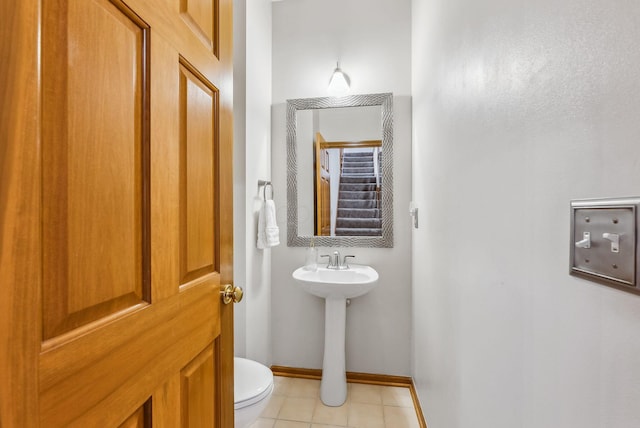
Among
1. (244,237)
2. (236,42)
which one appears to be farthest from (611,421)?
(236,42)

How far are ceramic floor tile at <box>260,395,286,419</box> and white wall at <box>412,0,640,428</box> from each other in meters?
1.02

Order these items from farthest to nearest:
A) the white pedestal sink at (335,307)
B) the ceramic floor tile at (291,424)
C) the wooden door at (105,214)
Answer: the white pedestal sink at (335,307)
the ceramic floor tile at (291,424)
the wooden door at (105,214)

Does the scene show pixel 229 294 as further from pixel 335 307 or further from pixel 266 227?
pixel 335 307

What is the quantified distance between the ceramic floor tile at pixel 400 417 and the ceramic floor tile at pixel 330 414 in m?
0.24

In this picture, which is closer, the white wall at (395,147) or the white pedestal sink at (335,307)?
the white pedestal sink at (335,307)

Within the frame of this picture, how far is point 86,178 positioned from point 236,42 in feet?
5.19

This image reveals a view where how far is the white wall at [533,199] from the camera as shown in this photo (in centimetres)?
39

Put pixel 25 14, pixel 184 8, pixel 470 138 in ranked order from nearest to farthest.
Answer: pixel 25 14, pixel 184 8, pixel 470 138

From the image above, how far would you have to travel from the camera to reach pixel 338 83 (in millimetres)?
1998

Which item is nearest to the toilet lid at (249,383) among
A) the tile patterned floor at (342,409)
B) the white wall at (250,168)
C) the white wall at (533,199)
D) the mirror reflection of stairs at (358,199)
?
the white wall at (250,168)

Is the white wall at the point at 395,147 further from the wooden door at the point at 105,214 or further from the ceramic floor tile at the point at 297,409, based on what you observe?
the wooden door at the point at 105,214

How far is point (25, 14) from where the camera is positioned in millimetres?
335

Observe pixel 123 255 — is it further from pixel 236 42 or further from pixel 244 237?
pixel 236 42

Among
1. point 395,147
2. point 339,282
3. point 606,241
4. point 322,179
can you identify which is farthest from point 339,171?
point 606,241
